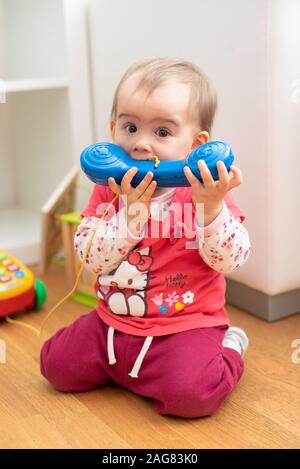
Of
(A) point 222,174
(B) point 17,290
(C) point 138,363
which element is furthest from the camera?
(B) point 17,290

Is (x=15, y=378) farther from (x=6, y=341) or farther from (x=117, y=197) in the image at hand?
(x=117, y=197)

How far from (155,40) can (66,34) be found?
23 cm

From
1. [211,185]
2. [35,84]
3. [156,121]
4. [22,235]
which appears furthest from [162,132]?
[22,235]

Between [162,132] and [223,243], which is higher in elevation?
[162,132]

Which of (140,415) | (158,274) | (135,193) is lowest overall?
(140,415)

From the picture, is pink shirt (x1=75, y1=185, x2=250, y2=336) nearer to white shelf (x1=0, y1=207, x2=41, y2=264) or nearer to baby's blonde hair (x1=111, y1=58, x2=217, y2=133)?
baby's blonde hair (x1=111, y1=58, x2=217, y2=133)

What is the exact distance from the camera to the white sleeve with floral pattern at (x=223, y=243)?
833mm

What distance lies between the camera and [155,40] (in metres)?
1.16

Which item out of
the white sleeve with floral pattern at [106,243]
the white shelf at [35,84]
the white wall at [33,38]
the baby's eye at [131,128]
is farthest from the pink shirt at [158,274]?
the white wall at [33,38]

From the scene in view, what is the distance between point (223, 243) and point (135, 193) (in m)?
0.13

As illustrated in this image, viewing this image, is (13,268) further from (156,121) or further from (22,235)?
(156,121)

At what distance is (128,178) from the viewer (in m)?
0.82

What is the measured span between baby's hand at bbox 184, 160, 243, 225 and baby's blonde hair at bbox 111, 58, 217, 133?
0.11 m
